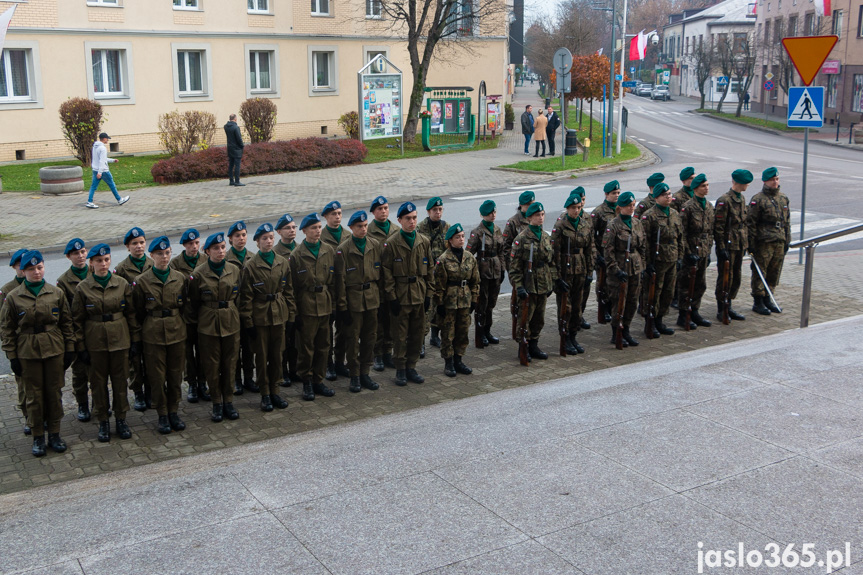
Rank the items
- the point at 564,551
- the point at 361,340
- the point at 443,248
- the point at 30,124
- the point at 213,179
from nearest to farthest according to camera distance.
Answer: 1. the point at 564,551
2. the point at 361,340
3. the point at 443,248
4. the point at 213,179
5. the point at 30,124

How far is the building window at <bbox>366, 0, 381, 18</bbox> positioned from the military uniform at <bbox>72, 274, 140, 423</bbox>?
114 ft

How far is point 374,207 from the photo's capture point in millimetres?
9008

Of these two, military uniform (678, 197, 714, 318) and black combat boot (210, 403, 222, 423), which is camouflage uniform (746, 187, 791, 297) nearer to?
military uniform (678, 197, 714, 318)

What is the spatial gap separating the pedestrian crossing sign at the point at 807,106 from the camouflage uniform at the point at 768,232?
2.75m

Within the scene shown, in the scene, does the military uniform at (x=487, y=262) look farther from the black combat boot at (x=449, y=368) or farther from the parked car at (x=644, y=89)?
the parked car at (x=644, y=89)

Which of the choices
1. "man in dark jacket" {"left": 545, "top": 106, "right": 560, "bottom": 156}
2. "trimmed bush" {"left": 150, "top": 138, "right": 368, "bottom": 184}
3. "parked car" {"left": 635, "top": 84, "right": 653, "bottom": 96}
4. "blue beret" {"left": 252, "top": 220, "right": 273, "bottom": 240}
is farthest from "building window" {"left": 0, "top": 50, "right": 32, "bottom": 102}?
"parked car" {"left": 635, "top": 84, "right": 653, "bottom": 96}

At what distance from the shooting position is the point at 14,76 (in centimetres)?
2884

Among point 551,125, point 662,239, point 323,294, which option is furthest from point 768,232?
point 551,125

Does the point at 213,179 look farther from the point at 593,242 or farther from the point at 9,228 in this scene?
the point at 593,242

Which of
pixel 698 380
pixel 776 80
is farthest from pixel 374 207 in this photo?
pixel 776 80

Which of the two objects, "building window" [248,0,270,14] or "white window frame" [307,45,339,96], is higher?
"building window" [248,0,270,14]

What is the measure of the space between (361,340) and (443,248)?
177 cm

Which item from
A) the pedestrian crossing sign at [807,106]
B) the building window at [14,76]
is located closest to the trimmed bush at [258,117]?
the building window at [14,76]

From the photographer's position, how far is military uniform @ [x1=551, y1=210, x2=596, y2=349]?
957 centimetres
